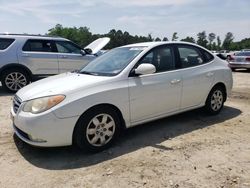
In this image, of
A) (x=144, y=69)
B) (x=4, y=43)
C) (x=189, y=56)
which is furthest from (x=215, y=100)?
(x=4, y=43)

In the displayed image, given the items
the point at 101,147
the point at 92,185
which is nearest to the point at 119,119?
the point at 101,147

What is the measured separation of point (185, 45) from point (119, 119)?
213 centimetres

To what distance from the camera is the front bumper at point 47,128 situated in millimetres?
4145

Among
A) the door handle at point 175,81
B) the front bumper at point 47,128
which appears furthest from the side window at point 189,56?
the front bumper at point 47,128

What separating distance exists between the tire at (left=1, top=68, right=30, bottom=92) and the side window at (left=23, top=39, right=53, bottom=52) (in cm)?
74

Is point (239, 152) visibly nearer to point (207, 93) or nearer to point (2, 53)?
point (207, 93)

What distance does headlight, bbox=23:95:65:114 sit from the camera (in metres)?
4.21

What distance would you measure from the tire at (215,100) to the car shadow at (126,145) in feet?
0.47

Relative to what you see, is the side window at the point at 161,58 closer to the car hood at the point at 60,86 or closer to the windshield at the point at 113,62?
the windshield at the point at 113,62

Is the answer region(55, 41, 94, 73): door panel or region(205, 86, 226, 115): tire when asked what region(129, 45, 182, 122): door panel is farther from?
region(55, 41, 94, 73): door panel

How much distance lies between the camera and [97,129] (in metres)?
4.52

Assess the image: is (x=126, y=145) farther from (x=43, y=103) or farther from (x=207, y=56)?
(x=207, y=56)

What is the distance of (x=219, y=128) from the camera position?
566 cm

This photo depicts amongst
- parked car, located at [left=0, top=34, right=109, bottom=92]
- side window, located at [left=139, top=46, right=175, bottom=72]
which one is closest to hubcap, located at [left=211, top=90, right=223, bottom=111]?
side window, located at [left=139, top=46, right=175, bottom=72]
